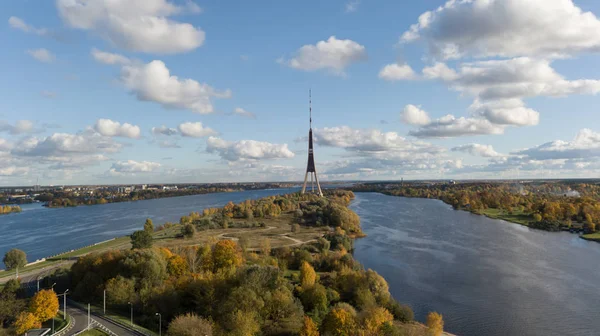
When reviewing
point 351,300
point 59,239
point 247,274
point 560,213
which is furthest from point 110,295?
point 560,213

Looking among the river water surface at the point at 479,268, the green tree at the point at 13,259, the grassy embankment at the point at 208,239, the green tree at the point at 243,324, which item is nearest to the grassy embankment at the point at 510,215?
the river water surface at the point at 479,268

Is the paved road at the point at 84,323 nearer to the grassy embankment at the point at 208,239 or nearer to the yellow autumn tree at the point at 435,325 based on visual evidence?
the grassy embankment at the point at 208,239

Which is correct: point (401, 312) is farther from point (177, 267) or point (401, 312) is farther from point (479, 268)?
→ point (479, 268)

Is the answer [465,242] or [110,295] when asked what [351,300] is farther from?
[465,242]

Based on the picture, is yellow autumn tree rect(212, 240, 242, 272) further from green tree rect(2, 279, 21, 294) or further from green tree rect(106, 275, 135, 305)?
green tree rect(2, 279, 21, 294)

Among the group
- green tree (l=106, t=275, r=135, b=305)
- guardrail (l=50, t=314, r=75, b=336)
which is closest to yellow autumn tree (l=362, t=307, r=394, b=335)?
green tree (l=106, t=275, r=135, b=305)

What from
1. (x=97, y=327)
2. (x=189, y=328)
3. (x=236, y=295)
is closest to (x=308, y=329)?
(x=236, y=295)

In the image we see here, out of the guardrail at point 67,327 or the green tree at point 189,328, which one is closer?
the green tree at point 189,328
